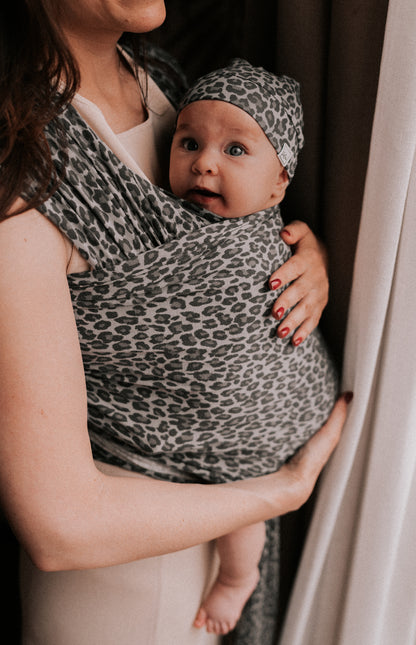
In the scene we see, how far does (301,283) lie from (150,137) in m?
0.36

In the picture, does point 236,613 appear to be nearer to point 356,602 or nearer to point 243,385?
point 356,602

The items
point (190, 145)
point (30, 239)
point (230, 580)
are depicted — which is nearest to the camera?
point (30, 239)

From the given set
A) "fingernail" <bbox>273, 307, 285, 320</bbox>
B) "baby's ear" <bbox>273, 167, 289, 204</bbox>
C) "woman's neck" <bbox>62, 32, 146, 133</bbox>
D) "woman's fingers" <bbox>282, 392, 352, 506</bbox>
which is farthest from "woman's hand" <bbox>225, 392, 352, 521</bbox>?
"woman's neck" <bbox>62, 32, 146, 133</bbox>

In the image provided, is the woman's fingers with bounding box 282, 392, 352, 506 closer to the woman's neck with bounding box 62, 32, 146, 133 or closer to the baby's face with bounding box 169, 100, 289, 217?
the baby's face with bounding box 169, 100, 289, 217

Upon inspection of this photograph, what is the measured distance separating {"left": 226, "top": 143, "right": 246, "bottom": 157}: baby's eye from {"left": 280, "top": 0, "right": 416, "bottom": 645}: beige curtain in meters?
0.20

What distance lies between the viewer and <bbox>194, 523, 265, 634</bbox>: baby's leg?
999 mm

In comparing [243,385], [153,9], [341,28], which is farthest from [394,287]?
[153,9]

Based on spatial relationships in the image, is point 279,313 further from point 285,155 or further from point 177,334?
A: point 285,155

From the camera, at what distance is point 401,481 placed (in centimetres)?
91

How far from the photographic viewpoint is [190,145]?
0.91 meters

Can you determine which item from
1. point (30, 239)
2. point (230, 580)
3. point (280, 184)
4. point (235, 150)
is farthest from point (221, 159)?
point (230, 580)

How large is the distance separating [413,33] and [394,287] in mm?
353

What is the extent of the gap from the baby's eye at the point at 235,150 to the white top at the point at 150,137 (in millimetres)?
139

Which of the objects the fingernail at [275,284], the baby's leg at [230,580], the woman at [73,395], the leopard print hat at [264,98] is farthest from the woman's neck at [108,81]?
the baby's leg at [230,580]
